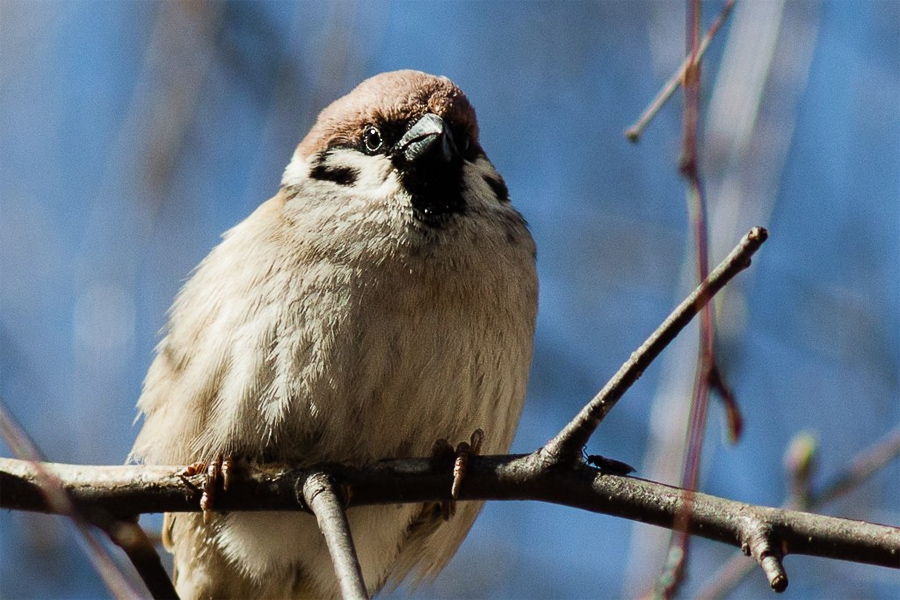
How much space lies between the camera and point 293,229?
3.45 metres

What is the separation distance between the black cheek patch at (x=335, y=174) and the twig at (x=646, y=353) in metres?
1.55

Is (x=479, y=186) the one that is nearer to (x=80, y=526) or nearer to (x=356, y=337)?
(x=356, y=337)

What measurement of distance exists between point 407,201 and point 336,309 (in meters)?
0.52

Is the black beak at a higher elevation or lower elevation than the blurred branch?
higher

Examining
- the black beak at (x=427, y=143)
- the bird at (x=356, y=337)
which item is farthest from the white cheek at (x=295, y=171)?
the black beak at (x=427, y=143)

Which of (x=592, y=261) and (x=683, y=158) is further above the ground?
(x=592, y=261)

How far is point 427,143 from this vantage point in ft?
11.9

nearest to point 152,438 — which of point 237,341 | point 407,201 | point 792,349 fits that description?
point 237,341

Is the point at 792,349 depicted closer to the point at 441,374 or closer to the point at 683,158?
the point at 441,374

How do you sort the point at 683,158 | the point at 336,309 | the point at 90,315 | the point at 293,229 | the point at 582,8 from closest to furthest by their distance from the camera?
the point at 683,158
the point at 336,309
the point at 293,229
the point at 90,315
the point at 582,8

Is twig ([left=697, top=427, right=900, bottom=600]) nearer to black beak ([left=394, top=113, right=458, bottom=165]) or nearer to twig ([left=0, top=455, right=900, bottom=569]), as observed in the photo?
twig ([left=0, top=455, right=900, bottom=569])

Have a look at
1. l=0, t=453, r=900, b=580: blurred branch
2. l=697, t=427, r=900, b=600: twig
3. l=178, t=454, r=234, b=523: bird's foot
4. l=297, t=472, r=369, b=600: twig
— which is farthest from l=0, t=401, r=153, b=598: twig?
l=697, t=427, r=900, b=600: twig

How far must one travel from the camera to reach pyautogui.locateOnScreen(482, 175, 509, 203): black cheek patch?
385cm

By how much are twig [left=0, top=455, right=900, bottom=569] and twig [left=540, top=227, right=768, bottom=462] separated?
0.06 m
